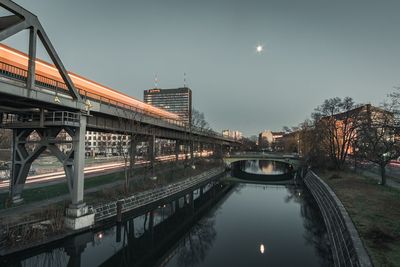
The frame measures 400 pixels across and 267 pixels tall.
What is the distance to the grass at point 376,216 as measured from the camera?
1180cm

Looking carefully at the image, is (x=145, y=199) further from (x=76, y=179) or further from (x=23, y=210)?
(x=23, y=210)

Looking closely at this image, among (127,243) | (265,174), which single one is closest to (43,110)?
(127,243)

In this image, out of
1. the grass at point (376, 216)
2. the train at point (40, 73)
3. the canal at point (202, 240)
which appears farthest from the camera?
the train at point (40, 73)

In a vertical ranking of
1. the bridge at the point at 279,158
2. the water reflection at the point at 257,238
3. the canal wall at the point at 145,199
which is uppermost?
the bridge at the point at 279,158

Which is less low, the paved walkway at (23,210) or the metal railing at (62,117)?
the metal railing at (62,117)

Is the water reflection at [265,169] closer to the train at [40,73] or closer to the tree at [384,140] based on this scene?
the tree at [384,140]

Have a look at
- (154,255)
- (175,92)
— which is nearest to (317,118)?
(154,255)

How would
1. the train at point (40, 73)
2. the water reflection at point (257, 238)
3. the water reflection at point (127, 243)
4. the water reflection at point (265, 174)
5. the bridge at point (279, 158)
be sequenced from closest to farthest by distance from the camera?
the water reflection at point (127, 243) → the water reflection at point (257, 238) → the train at point (40, 73) → the water reflection at point (265, 174) → the bridge at point (279, 158)

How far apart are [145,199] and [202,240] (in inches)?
374

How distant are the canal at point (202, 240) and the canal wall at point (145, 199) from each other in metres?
1.09

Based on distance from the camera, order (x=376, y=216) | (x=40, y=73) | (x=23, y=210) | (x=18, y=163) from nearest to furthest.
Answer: (x=376, y=216), (x=23, y=210), (x=18, y=163), (x=40, y=73)

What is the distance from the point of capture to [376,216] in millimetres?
17875

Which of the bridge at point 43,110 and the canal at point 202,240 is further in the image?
the canal at point 202,240

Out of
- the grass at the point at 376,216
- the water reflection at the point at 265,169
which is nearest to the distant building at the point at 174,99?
the water reflection at the point at 265,169
